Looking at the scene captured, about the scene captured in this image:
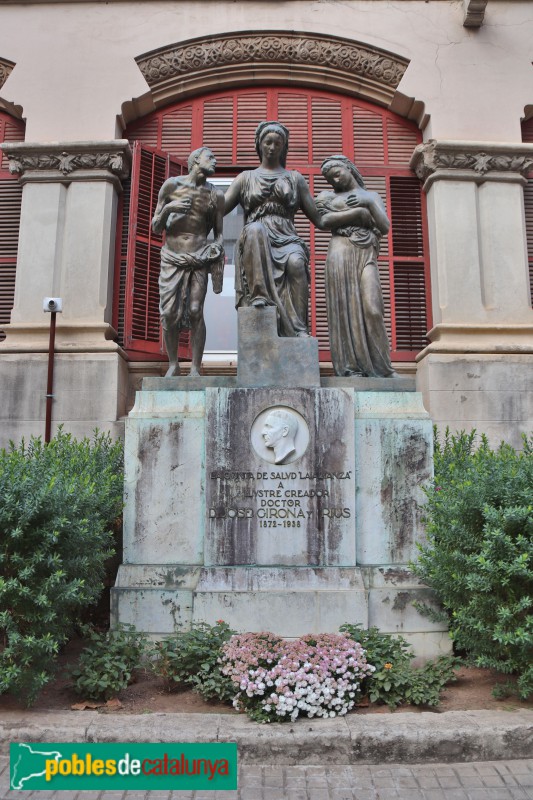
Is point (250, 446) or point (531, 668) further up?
point (250, 446)

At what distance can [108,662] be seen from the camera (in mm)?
4910

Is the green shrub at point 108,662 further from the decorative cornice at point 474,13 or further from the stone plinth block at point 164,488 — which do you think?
the decorative cornice at point 474,13

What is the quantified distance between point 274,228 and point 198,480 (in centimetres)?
253

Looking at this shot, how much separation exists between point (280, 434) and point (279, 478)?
362mm

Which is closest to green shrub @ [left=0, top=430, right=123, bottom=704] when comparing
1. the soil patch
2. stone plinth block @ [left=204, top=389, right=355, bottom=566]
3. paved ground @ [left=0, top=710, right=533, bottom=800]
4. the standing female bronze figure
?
the soil patch

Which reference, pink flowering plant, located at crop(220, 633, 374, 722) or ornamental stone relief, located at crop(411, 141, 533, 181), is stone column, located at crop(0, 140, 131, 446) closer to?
ornamental stone relief, located at crop(411, 141, 533, 181)

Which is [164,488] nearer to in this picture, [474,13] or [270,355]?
[270,355]

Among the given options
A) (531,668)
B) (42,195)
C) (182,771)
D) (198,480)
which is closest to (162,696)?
(182,771)

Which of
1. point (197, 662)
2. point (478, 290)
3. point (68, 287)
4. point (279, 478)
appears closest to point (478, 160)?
point (478, 290)

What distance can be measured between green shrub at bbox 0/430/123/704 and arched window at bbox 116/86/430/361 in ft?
20.8

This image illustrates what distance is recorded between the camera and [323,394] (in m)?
5.95

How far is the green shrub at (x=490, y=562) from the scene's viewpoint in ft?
14.6

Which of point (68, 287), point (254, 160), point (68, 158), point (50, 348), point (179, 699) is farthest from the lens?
point (254, 160)

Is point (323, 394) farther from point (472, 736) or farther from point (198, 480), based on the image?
point (472, 736)
